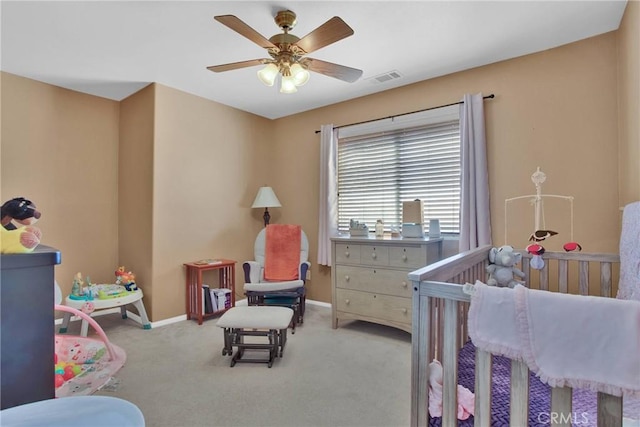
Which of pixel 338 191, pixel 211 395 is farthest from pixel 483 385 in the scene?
pixel 338 191

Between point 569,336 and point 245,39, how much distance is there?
2536 millimetres

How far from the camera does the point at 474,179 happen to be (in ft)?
8.97

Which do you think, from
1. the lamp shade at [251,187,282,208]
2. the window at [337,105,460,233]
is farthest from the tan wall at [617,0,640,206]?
the lamp shade at [251,187,282,208]

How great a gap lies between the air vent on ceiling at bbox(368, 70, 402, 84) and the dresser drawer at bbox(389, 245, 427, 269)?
162 cm

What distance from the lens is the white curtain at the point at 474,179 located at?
106 inches

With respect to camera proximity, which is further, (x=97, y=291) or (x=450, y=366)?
(x=97, y=291)

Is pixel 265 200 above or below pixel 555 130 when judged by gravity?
below

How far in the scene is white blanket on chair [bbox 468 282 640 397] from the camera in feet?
2.84

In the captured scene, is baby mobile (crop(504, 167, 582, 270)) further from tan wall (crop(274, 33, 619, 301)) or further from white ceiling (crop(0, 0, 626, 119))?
white ceiling (crop(0, 0, 626, 119))

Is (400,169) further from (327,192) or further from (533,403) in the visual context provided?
(533,403)

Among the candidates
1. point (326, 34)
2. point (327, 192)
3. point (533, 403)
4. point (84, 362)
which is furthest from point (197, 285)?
point (533, 403)

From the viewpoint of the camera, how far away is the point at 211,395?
195 centimetres

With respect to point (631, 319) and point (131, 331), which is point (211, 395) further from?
point (631, 319)

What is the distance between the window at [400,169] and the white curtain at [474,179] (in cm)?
18
